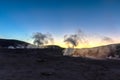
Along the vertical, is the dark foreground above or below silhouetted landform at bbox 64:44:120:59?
below

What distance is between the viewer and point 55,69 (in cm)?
1658

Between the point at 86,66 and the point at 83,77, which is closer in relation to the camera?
the point at 83,77

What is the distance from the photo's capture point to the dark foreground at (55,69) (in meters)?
14.9

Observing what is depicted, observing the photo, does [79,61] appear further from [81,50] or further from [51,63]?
[81,50]

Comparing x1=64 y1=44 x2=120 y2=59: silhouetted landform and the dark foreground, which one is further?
x1=64 y1=44 x2=120 y2=59: silhouetted landform

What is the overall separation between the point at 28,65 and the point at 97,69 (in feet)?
14.6

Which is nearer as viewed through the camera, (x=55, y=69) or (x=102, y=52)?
(x=55, y=69)

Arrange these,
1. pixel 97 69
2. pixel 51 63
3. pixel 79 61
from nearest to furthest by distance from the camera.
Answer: pixel 97 69 < pixel 51 63 < pixel 79 61

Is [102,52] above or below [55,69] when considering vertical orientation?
above

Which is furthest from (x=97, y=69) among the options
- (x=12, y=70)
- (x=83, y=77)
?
(x=12, y=70)

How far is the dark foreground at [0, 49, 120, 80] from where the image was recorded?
49.0 ft

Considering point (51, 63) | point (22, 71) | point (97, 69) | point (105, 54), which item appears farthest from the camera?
point (105, 54)

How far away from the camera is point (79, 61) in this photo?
781 inches

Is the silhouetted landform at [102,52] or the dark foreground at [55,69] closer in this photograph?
the dark foreground at [55,69]
